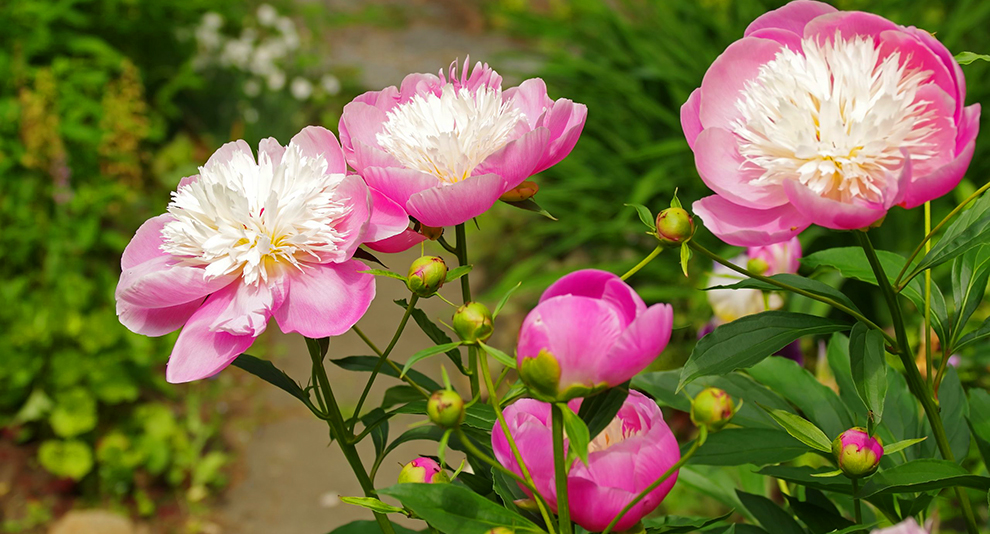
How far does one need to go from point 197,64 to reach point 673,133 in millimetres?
2021

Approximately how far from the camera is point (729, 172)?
1.57 feet

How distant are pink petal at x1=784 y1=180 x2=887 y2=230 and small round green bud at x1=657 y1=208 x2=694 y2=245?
6 cm

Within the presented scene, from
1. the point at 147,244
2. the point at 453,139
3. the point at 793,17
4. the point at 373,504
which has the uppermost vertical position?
the point at 793,17

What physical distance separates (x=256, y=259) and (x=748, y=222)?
0.93 ft

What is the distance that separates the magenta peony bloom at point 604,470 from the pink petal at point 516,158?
141mm

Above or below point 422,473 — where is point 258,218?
above

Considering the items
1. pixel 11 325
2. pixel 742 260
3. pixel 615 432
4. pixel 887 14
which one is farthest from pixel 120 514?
pixel 887 14

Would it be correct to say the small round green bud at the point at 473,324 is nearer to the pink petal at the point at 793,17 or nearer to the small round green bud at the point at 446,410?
the small round green bud at the point at 446,410

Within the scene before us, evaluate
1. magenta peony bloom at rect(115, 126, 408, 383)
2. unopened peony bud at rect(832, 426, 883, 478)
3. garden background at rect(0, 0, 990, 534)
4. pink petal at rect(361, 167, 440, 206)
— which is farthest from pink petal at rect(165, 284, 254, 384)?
garden background at rect(0, 0, 990, 534)

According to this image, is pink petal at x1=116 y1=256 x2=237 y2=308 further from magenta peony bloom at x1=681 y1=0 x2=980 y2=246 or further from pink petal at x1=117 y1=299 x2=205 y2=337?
magenta peony bloom at x1=681 y1=0 x2=980 y2=246

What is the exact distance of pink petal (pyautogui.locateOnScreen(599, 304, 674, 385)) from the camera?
367 mm

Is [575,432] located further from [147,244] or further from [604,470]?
[147,244]

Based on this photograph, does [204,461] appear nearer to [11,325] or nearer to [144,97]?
[11,325]

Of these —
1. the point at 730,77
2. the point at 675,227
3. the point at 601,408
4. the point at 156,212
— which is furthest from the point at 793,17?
the point at 156,212
